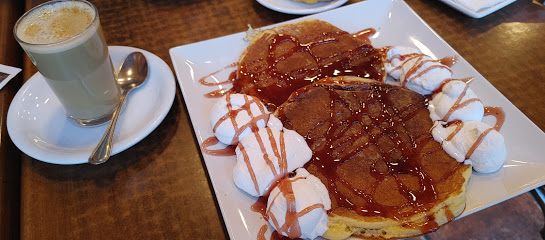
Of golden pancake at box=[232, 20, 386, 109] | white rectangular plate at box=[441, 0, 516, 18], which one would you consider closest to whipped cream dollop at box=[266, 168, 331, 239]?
golden pancake at box=[232, 20, 386, 109]

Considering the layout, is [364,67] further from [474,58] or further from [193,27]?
[193,27]

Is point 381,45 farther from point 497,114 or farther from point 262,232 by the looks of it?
point 262,232

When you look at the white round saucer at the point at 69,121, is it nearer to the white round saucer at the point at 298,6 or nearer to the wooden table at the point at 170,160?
the wooden table at the point at 170,160

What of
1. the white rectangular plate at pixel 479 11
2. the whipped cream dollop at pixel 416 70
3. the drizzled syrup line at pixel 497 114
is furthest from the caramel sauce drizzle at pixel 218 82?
the white rectangular plate at pixel 479 11

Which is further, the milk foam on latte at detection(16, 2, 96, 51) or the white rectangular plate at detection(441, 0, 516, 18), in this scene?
the white rectangular plate at detection(441, 0, 516, 18)

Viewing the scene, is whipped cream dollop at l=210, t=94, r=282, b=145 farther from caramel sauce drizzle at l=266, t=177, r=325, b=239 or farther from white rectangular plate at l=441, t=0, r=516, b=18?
white rectangular plate at l=441, t=0, r=516, b=18

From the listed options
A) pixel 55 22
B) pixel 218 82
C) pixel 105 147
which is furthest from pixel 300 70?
pixel 55 22
